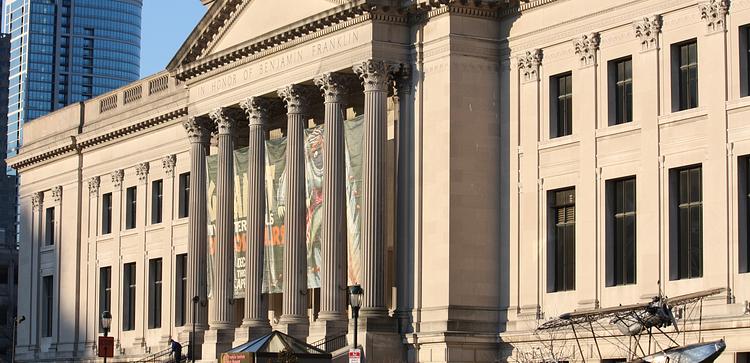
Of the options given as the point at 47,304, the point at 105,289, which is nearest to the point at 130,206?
the point at 105,289

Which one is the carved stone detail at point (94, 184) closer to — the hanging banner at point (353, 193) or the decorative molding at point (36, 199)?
the decorative molding at point (36, 199)

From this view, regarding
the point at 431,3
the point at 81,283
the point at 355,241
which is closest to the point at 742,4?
the point at 431,3

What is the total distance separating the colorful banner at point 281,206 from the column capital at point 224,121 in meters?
1.02

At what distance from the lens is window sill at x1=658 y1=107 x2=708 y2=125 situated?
176 ft

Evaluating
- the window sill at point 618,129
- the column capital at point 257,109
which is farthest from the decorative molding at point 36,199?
the window sill at point 618,129

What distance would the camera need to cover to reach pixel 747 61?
52.8m

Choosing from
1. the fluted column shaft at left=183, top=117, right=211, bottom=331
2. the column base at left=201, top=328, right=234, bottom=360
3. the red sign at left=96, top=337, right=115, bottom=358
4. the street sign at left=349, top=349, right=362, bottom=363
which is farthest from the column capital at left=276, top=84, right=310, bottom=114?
the street sign at left=349, top=349, right=362, bottom=363

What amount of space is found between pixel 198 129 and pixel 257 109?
20.2 feet

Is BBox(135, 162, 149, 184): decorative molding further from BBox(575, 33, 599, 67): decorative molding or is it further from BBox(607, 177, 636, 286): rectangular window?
BBox(607, 177, 636, 286): rectangular window

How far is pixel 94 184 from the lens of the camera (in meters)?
91.3

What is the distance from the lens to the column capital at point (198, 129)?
75.2m

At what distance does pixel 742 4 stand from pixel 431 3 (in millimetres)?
13175

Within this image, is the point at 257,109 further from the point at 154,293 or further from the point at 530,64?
the point at 154,293

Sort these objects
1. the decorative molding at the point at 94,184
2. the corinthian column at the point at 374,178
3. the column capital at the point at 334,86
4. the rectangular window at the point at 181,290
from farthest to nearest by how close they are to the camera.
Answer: the decorative molding at the point at 94,184, the rectangular window at the point at 181,290, the column capital at the point at 334,86, the corinthian column at the point at 374,178
